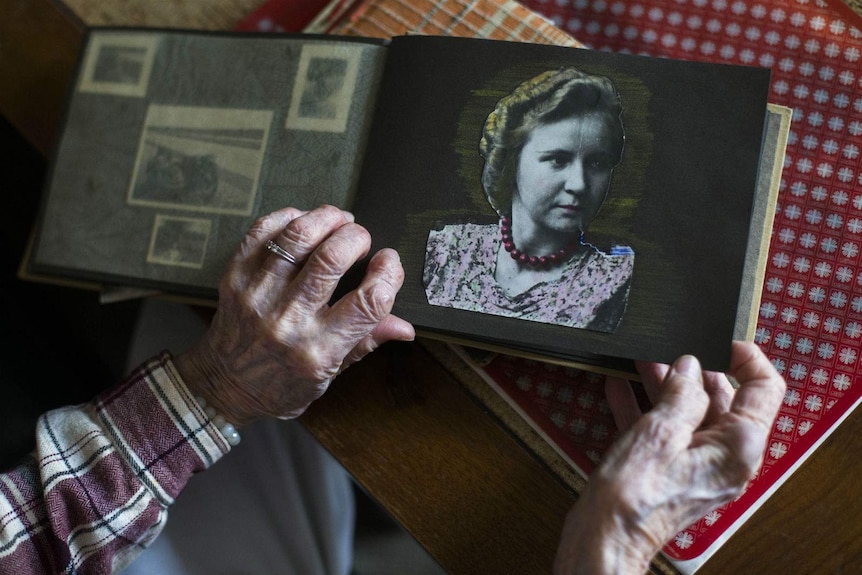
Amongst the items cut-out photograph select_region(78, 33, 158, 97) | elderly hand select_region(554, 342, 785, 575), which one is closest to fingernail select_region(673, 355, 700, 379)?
elderly hand select_region(554, 342, 785, 575)

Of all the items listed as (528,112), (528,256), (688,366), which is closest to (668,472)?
(688,366)

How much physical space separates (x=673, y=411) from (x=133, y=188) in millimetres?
631

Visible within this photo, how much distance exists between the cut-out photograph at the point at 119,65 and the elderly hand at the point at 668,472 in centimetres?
67

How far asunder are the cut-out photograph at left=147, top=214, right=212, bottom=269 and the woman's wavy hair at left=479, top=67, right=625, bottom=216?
1.04ft

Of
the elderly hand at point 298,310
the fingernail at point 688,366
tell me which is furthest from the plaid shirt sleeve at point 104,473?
the fingernail at point 688,366

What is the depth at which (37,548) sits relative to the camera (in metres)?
0.71

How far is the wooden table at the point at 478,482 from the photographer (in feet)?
2.29

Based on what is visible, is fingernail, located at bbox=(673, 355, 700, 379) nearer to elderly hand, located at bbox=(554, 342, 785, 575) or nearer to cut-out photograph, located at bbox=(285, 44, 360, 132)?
elderly hand, located at bbox=(554, 342, 785, 575)

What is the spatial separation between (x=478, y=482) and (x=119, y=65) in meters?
0.65

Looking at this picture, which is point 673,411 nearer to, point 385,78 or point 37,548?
point 385,78

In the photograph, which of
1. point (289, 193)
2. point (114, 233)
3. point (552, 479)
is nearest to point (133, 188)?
point (114, 233)

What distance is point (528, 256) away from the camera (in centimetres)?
67

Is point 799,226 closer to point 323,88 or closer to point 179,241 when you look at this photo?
point 323,88

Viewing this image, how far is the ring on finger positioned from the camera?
68cm
